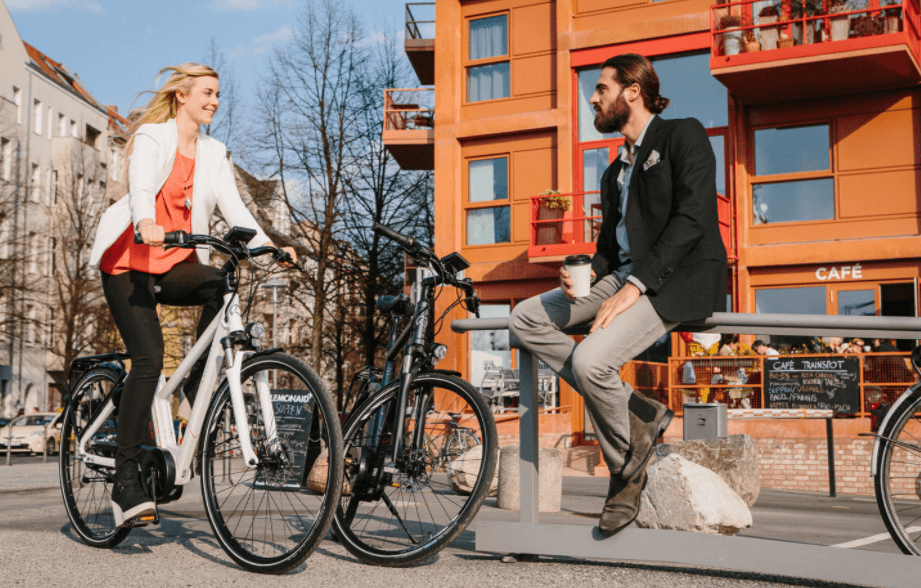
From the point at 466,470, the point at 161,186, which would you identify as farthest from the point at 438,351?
the point at 161,186

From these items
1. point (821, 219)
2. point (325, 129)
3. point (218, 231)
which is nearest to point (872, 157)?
point (821, 219)

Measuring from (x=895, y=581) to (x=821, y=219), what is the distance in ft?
57.2

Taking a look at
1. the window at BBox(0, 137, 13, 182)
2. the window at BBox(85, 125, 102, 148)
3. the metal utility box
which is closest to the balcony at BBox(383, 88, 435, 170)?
the metal utility box

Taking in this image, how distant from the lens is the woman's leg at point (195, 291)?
4.52m

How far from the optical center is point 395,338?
14.6 feet

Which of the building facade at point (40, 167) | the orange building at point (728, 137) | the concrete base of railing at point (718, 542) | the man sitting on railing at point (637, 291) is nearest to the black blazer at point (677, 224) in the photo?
the man sitting on railing at point (637, 291)

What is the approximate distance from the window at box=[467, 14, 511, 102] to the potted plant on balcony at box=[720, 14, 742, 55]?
5.82m

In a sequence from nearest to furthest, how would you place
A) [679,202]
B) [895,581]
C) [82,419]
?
[895,581]
[679,202]
[82,419]

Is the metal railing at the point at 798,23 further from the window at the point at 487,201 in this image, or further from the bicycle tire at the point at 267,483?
the bicycle tire at the point at 267,483

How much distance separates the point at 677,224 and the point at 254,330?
1.86 metres

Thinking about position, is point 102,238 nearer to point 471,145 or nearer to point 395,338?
point 395,338

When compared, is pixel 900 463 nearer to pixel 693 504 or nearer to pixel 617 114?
pixel 693 504

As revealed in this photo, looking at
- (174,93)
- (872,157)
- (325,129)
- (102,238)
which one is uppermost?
(325,129)

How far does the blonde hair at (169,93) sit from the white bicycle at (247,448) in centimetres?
89
